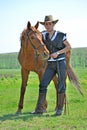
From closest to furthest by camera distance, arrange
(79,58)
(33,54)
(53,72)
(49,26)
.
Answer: (49,26) → (53,72) → (33,54) → (79,58)

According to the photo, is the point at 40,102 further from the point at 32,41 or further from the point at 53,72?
the point at 32,41

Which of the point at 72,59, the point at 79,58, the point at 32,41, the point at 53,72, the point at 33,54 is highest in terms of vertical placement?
the point at 32,41

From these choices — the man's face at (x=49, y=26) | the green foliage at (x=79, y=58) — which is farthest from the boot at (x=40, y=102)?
the green foliage at (x=79, y=58)

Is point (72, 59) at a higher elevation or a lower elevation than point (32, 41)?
lower

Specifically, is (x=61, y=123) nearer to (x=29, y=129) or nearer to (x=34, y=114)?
(x=29, y=129)

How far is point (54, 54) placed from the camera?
8477 millimetres

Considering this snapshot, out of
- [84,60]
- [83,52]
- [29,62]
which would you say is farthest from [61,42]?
[83,52]

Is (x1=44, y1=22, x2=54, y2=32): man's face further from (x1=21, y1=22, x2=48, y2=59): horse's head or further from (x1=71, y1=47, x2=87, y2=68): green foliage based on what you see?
(x1=71, y1=47, x2=87, y2=68): green foliage

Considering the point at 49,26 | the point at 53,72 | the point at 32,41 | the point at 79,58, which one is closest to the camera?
the point at 49,26

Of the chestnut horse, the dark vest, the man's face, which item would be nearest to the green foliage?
the chestnut horse

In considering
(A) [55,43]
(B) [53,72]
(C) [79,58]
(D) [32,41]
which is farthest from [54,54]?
(C) [79,58]

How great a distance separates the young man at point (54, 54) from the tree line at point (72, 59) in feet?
412

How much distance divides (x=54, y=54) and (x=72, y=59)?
13147 centimetres

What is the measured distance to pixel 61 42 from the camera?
8.70 m
